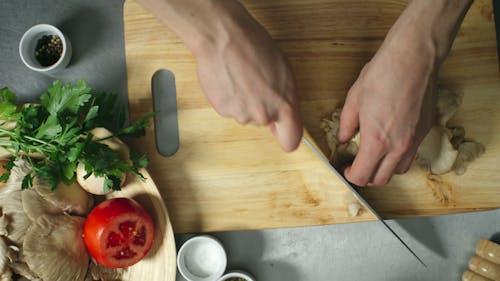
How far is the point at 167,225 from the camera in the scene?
1.19m

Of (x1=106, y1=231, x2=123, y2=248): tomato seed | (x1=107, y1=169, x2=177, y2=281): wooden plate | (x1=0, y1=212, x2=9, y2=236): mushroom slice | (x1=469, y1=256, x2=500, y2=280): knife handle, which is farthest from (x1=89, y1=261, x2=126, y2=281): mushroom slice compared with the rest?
(x1=469, y1=256, x2=500, y2=280): knife handle

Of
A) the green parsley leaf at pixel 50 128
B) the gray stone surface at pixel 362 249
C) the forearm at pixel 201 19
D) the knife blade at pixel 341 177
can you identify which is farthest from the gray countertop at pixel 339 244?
the forearm at pixel 201 19

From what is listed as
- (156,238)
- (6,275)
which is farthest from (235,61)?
(6,275)

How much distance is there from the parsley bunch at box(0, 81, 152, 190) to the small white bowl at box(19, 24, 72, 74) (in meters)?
0.15

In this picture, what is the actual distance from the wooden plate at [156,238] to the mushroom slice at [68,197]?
0.23 ft

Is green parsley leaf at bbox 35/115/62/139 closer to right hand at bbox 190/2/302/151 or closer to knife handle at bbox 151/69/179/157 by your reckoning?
knife handle at bbox 151/69/179/157

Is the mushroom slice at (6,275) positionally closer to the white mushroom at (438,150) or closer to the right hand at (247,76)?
the right hand at (247,76)

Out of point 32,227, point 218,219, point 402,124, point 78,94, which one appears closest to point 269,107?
point 402,124

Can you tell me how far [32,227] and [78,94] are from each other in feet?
1.17

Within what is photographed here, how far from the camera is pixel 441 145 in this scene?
3.89ft

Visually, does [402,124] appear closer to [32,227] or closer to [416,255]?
[416,255]

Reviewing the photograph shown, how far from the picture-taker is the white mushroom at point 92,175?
116cm

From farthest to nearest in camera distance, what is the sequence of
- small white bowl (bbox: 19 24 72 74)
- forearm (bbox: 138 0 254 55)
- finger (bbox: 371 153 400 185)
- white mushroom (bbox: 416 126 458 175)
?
small white bowl (bbox: 19 24 72 74) < white mushroom (bbox: 416 126 458 175) < finger (bbox: 371 153 400 185) < forearm (bbox: 138 0 254 55)

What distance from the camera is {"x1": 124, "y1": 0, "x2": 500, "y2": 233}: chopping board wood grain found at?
125 centimetres
